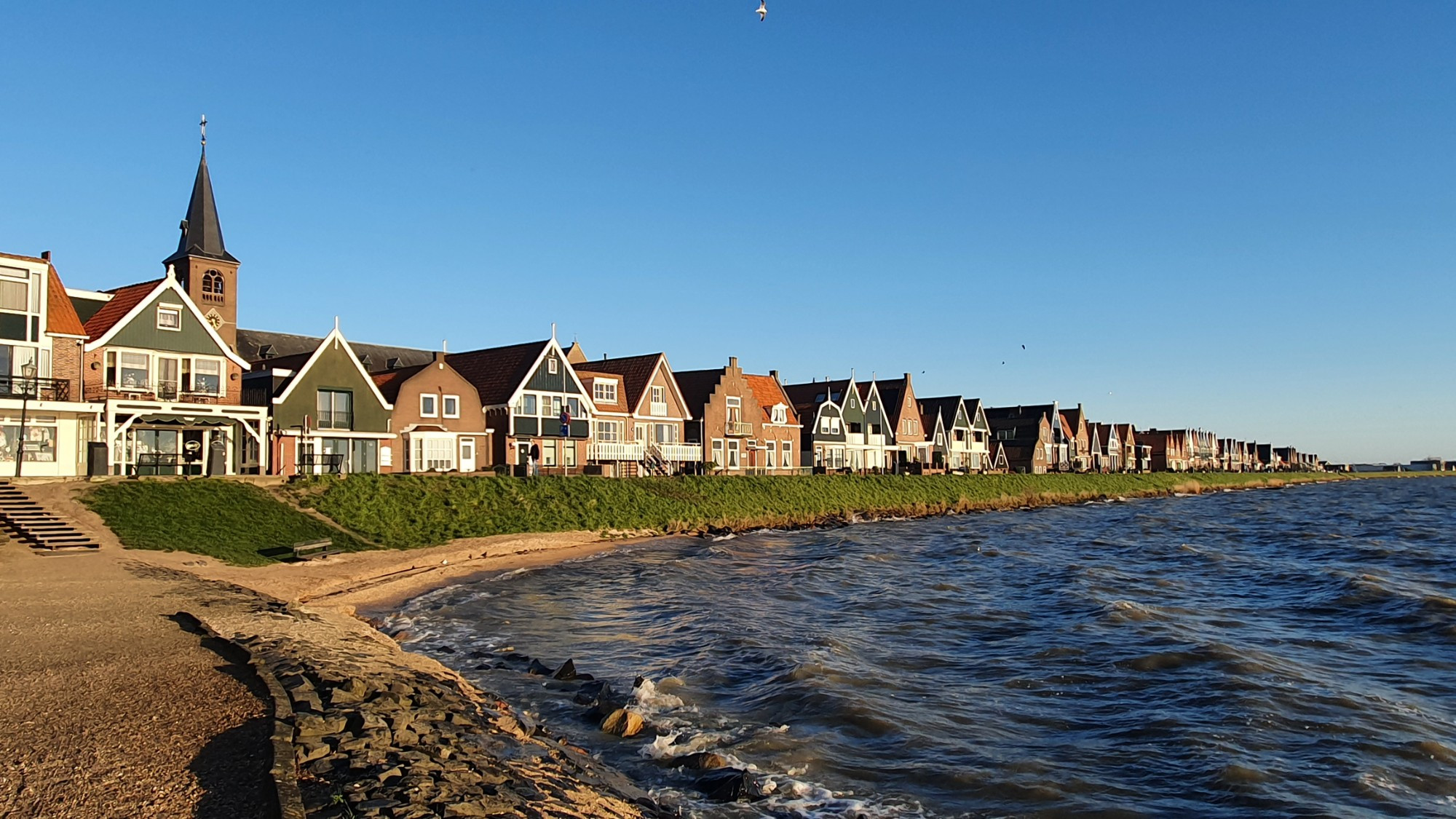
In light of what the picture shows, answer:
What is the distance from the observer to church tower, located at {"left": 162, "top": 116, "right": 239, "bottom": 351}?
53469 millimetres

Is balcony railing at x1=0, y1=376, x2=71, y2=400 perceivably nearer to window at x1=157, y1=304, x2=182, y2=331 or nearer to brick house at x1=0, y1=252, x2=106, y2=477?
brick house at x1=0, y1=252, x2=106, y2=477

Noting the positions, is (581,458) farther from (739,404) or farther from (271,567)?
(271,567)

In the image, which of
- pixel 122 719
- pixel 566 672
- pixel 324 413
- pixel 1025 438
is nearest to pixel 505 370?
pixel 324 413

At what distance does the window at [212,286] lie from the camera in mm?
54094

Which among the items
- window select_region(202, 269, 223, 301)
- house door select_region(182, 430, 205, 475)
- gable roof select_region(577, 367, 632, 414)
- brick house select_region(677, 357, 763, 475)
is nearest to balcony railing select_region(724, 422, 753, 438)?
brick house select_region(677, 357, 763, 475)

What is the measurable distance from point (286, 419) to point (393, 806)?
40378mm

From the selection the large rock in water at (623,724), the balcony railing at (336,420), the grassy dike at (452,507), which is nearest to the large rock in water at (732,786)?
the large rock in water at (623,724)

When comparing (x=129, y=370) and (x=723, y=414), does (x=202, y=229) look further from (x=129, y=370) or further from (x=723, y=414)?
(x=723, y=414)

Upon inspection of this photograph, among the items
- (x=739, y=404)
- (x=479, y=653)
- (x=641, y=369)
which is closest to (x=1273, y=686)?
(x=479, y=653)

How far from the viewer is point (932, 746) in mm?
14234

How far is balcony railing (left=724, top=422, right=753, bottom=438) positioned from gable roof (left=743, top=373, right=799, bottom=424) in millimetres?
3485

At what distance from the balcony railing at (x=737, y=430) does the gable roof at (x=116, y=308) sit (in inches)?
1550

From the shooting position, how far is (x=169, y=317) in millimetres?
40188

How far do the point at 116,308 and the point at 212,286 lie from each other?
14901 mm
